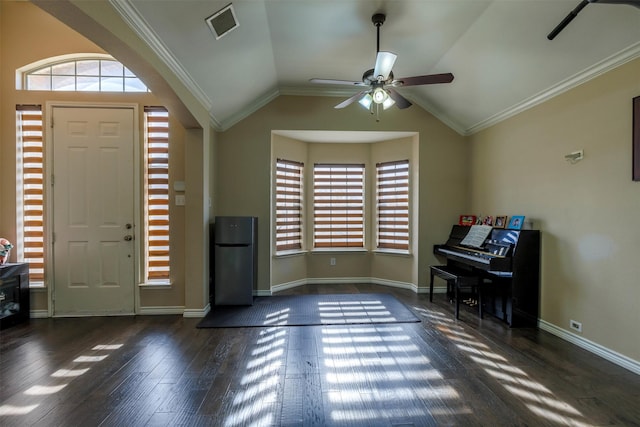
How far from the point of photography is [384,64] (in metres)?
2.61

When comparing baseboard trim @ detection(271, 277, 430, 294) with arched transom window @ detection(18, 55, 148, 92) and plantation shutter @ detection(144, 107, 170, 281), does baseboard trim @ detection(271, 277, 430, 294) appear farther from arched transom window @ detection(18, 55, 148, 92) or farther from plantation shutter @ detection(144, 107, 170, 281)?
arched transom window @ detection(18, 55, 148, 92)

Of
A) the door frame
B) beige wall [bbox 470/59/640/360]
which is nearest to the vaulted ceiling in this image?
beige wall [bbox 470/59/640/360]

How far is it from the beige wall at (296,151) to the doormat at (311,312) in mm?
635

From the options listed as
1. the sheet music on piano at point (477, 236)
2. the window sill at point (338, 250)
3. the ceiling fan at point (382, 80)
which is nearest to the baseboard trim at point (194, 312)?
the window sill at point (338, 250)

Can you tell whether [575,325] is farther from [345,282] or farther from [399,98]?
[345,282]

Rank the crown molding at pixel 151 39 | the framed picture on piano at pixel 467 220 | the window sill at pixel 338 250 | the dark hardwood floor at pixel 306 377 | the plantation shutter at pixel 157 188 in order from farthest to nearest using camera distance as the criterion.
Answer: the window sill at pixel 338 250
the framed picture on piano at pixel 467 220
the plantation shutter at pixel 157 188
the crown molding at pixel 151 39
the dark hardwood floor at pixel 306 377

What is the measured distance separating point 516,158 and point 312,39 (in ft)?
9.46

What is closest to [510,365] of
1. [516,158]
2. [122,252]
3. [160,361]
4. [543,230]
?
[543,230]

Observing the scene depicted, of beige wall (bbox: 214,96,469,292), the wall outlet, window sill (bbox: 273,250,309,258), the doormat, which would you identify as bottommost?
the doormat

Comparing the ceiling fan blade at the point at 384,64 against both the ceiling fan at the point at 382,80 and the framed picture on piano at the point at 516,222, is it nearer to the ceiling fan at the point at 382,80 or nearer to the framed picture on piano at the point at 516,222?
the ceiling fan at the point at 382,80

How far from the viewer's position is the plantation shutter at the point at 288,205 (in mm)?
4844

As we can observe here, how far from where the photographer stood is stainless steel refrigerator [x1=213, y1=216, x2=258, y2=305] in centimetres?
390

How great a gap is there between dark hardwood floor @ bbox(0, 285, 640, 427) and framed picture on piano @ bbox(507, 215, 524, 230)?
118 centimetres

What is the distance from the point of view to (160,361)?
101 inches
